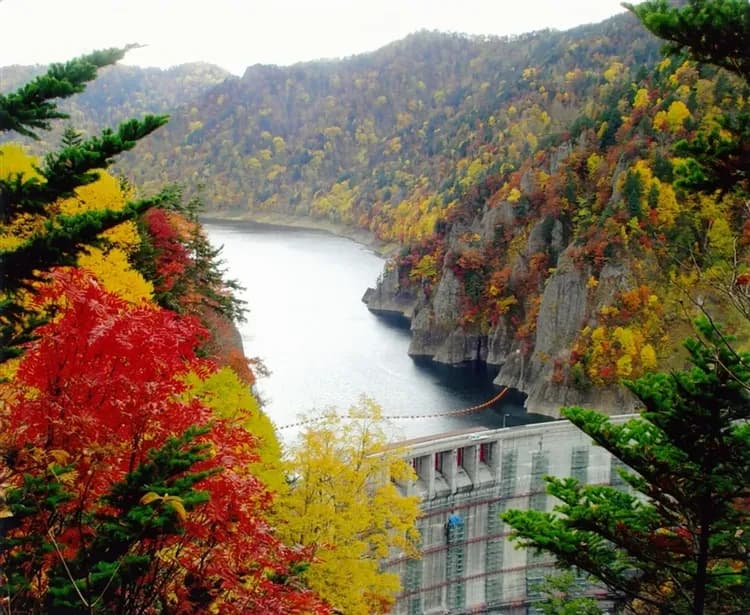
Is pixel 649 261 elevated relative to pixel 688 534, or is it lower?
lower

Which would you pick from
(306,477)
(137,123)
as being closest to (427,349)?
(306,477)

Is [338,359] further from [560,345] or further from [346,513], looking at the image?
[346,513]

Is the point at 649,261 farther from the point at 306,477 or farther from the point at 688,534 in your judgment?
the point at 688,534

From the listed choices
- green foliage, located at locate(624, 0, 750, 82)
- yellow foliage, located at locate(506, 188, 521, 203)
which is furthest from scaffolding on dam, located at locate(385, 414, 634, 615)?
yellow foliage, located at locate(506, 188, 521, 203)

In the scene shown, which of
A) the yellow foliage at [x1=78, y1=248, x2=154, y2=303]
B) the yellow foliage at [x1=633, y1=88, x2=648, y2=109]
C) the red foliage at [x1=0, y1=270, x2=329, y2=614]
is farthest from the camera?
the yellow foliage at [x1=633, y1=88, x2=648, y2=109]

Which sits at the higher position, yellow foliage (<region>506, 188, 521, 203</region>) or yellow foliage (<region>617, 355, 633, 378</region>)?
yellow foliage (<region>506, 188, 521, 203</region>)

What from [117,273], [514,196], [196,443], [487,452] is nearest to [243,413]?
[117,273]

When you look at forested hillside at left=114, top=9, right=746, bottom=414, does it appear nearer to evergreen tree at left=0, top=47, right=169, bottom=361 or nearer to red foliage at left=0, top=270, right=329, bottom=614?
red foliage at left=0, top=270, right=329, bottom=614
